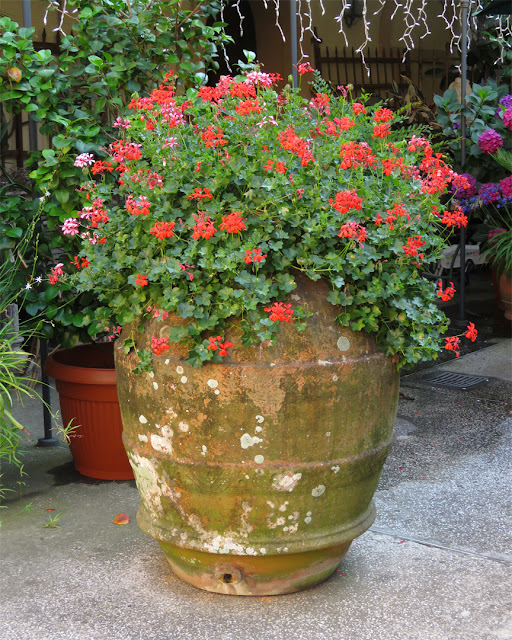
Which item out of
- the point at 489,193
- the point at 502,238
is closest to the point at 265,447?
the point at 502,238

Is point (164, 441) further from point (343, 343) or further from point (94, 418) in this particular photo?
point (94, 418)

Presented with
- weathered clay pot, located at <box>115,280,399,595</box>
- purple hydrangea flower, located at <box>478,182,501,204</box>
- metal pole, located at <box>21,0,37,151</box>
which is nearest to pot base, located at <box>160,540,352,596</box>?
weathered clay pot, located at <box>115,280,399,595</box>

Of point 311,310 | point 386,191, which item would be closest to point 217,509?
point 311,310

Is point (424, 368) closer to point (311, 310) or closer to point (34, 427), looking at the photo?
point (34, 427)

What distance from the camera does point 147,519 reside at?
9.22ft

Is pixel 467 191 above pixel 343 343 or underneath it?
above

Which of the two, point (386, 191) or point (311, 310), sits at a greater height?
point (386, 191)

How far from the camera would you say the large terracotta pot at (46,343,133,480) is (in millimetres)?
3672

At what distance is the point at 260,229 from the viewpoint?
8.27 ft

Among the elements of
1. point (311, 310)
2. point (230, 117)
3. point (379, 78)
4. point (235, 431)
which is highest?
point (379, 78)

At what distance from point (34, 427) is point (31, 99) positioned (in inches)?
69.2

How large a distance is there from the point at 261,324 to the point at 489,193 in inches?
176

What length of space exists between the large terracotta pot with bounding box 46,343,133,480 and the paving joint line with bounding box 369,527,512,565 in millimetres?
1183

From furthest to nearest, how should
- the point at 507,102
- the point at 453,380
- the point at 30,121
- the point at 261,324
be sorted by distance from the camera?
the point at 507,102 < the point at 453,380 < the point at 30,121 < the point at 261,324
